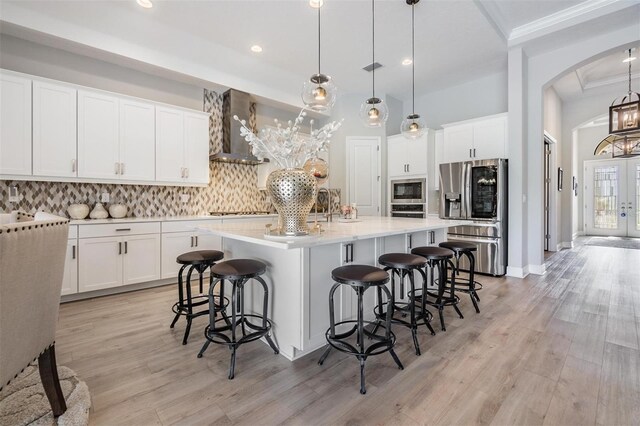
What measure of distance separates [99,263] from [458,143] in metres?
5.39

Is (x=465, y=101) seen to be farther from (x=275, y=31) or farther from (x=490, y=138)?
(x=275, y=31)

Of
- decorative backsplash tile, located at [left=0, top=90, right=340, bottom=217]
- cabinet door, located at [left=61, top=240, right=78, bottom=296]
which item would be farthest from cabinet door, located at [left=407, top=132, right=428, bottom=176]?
cabinet door, located at [left=61, top=240, right=78, bottom=296]

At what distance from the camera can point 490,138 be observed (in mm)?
4625

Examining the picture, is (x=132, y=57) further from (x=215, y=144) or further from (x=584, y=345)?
(x=584, y=345)

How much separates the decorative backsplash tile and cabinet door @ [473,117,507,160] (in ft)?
7.98

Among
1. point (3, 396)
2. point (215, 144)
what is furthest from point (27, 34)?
point (3, 396)

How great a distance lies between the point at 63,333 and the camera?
2439mm

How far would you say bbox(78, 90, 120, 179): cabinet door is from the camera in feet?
11.1

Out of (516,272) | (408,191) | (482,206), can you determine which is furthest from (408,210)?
(516,272)

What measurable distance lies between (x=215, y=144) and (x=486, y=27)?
13.5 ft

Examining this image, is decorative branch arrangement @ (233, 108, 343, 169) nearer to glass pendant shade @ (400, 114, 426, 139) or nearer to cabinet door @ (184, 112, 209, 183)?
glass pendant shade @ (400, 114, 426, 139)

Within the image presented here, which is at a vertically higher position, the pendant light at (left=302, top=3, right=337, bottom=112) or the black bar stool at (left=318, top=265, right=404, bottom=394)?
the pendant light at (left=302, top=3, right=337, bottom=112)

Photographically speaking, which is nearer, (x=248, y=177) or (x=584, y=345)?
(x=584, y=345)

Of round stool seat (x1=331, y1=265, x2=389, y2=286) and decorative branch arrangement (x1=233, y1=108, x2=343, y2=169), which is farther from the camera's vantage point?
decorative branch arrangement (x1=233, y1=108, x2=343, y2=169)
